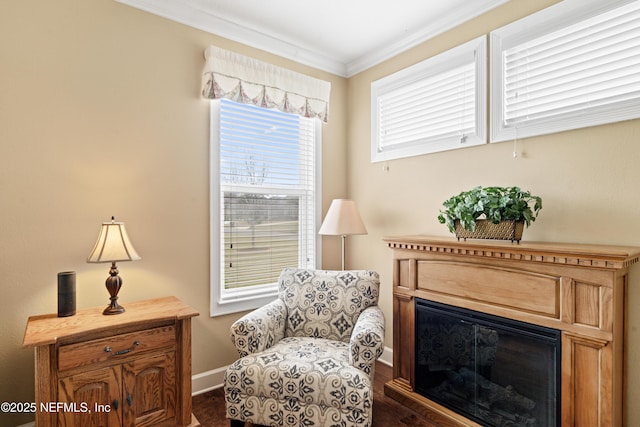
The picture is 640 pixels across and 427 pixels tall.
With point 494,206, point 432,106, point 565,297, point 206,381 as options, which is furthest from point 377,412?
point 432,106

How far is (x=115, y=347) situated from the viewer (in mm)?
1655

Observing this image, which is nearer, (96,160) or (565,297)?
(565,297)

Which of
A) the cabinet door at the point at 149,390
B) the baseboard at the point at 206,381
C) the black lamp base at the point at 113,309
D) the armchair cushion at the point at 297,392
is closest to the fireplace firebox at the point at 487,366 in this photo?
the armchair cushion at the point at 297,392

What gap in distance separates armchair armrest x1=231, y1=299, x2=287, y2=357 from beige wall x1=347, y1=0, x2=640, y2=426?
115cm

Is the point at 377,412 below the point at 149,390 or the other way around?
below

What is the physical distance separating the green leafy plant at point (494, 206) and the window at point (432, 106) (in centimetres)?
50

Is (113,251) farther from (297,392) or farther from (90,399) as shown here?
(297,392)

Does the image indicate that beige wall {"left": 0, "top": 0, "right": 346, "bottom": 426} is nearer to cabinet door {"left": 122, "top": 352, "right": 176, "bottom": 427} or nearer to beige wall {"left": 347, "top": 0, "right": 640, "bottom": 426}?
cabinet door {"left": 122, "top": 352, "right": 176, "bottom": 427}

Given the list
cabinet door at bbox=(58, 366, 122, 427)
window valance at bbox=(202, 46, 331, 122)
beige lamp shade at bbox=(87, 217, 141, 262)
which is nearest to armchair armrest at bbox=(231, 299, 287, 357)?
cabinet door at bbox=(58, 366, 122, 427)

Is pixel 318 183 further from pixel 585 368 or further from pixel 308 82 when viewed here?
pixel 585 368

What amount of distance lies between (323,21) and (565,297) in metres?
2.36

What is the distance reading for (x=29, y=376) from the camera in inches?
72.3

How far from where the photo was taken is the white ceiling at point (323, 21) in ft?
7.42

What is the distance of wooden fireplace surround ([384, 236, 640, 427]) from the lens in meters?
1.47
